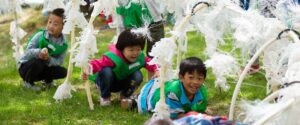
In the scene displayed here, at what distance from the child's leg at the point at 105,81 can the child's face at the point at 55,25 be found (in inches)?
28.3

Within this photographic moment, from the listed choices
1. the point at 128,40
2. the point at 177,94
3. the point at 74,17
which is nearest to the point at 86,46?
the point at 74,17

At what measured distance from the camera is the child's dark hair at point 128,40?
501 cm

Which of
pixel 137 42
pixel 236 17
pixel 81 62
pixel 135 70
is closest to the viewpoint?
pixel 236 17

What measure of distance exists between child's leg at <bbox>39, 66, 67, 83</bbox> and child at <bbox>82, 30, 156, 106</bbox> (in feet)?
2.63

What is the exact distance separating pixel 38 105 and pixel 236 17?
2.28m

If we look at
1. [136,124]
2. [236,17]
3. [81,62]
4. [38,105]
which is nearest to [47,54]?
[38,105]

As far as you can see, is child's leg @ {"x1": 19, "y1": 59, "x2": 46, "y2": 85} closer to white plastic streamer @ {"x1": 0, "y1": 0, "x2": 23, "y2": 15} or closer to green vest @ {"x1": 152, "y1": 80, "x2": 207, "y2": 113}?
white plastic streamer @ {"x1": 0, "y1": 0, "x2": 23, "y2": 15}

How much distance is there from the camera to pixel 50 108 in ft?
16.8

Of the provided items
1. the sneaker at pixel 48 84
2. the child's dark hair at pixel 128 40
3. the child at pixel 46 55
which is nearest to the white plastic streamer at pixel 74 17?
the child's dark hair at pixel 128 40

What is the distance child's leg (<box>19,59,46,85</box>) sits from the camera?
19.3 feet

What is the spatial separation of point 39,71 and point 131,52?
120cm

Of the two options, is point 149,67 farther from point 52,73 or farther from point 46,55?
point 52,73

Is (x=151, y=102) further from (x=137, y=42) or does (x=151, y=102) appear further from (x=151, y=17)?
(x=151, y=17)

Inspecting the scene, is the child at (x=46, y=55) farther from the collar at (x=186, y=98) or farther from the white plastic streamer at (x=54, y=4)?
the collar at (x=186, y=98)
